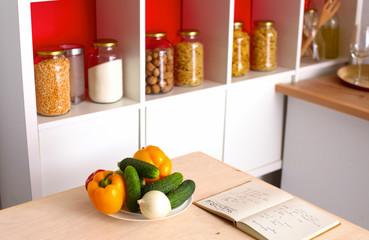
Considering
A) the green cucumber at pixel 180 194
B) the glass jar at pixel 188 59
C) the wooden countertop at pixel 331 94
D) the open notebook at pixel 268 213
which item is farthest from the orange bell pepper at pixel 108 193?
the wooden countertop at pixel 331 94

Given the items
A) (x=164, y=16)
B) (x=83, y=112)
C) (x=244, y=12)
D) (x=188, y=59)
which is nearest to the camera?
(x=83, y=112)

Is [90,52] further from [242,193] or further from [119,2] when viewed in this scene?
[242,193]

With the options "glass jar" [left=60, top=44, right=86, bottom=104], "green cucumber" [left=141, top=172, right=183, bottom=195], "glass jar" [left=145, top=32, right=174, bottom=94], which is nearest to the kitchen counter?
"glass jar" [left=145, top=32, right=174, bottom=94]

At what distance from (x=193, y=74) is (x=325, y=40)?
83 cm

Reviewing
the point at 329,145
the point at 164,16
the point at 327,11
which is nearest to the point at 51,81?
the point at 164,16

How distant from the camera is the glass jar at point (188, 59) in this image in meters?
1.93

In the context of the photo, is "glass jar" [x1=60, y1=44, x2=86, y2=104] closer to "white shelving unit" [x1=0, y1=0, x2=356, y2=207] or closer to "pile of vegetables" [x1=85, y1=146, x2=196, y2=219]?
"white shelving unit" [x1=0, y1=0, x2=356, y2=207]

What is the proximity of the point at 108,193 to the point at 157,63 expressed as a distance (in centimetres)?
82

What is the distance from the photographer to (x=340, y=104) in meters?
2.00

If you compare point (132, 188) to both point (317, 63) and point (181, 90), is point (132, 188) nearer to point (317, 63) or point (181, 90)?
point (181, 90)

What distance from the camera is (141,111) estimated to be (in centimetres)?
179

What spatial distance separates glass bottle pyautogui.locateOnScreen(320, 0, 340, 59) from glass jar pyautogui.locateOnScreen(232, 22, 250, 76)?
1.63 ft

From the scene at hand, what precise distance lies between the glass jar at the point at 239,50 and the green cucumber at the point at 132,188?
1.08m

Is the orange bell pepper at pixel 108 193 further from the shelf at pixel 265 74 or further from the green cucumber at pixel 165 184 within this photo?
the shelf at pixel 265 74
